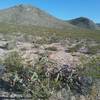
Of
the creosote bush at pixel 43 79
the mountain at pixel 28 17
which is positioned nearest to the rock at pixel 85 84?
the creosote bush at pixel 43 79

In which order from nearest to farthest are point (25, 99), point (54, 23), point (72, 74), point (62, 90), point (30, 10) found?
point (25, 99) < point (62, 90) < point (72, 74) < point (54, 23) < point (30, 10)

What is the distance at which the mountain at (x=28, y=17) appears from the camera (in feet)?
327

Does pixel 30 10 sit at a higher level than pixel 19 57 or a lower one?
higher

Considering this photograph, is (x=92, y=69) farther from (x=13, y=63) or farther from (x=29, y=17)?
(x=29, y=17)

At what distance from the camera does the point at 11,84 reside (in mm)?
10172

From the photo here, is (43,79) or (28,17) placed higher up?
(28,17)

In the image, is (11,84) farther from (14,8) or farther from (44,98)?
(14,8)

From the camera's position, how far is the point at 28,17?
106875 mm

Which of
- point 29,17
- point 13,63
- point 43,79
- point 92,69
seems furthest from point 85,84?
point 29,17

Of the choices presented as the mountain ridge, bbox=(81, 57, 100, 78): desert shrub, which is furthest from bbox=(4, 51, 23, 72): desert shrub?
the mountain ridge

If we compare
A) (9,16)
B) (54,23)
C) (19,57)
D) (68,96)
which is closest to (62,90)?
(68,96)

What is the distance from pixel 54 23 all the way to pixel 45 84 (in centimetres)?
9257

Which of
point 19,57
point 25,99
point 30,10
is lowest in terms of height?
point 25,99

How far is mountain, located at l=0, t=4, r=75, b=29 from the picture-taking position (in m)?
99.6
